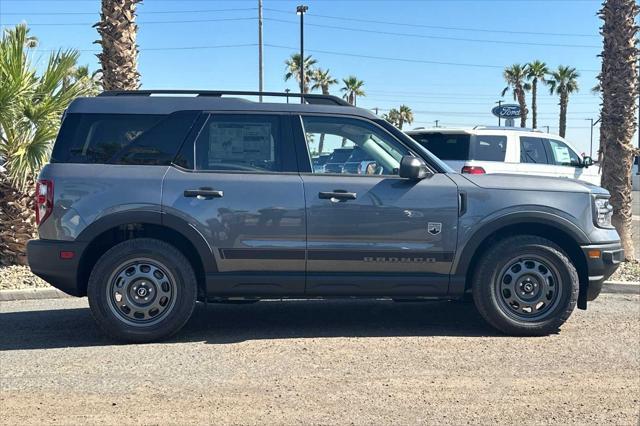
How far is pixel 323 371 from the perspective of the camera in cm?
471

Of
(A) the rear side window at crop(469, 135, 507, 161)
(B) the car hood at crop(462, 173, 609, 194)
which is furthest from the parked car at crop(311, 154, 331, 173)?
(A) the rear side window at crop(469, 135, 507, 161)

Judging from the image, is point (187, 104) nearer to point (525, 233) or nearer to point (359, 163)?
point (359, 163)

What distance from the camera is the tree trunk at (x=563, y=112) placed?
46188 mm

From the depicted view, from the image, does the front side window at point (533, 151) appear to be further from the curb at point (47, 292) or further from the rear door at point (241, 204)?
the rear door at point (241, 204)

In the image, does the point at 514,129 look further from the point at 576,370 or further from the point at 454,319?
the point at 576,370

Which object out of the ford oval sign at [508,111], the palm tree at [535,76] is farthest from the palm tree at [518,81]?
the ford oval sign at [508,111]

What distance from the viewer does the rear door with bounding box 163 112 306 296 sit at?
5.31m

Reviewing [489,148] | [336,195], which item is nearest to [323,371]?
[336,195]

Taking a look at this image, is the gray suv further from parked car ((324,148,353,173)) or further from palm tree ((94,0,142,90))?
palm tree ((94,0,142,90))

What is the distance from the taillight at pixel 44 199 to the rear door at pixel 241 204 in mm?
960

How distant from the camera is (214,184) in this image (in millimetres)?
5328

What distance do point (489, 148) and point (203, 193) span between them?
893 centimetres

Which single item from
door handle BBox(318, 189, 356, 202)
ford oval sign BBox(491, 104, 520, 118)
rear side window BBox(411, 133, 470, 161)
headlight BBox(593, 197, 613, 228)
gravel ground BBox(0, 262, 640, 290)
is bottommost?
gravel ground BBox(0, 262, 640, 290)

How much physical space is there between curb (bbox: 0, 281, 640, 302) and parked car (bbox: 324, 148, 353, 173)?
Result: 3977 mm
